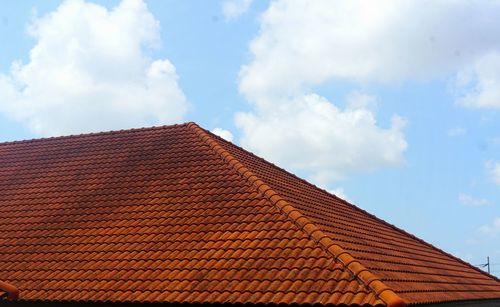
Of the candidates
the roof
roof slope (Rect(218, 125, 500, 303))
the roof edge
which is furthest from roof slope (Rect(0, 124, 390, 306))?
roof slope (Rect(218, 125, 500, 303))

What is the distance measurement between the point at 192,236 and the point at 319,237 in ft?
6.83

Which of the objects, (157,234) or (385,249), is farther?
(385,249)

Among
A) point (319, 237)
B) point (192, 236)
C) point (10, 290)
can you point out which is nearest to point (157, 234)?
point (192, 236)

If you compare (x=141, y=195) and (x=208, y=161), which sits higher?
(x=208, y=161)

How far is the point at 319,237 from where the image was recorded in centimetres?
812

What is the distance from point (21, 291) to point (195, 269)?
2719 mm

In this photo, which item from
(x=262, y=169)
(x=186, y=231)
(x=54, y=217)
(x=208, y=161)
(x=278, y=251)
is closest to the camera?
(x=278, y=251)

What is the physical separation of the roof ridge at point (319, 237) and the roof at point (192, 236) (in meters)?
0.02

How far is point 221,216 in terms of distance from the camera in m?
9.41

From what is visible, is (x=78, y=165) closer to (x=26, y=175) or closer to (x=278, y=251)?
(x=26, y=175)

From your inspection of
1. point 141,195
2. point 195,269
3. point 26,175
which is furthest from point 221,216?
point 26,175

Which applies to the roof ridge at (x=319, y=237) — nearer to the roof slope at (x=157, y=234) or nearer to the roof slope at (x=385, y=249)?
the roof slope at (x=157, y=234)

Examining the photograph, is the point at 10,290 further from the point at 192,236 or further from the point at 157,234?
the point at 192,236

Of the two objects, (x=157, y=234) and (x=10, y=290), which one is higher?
(x=157, y=234)
